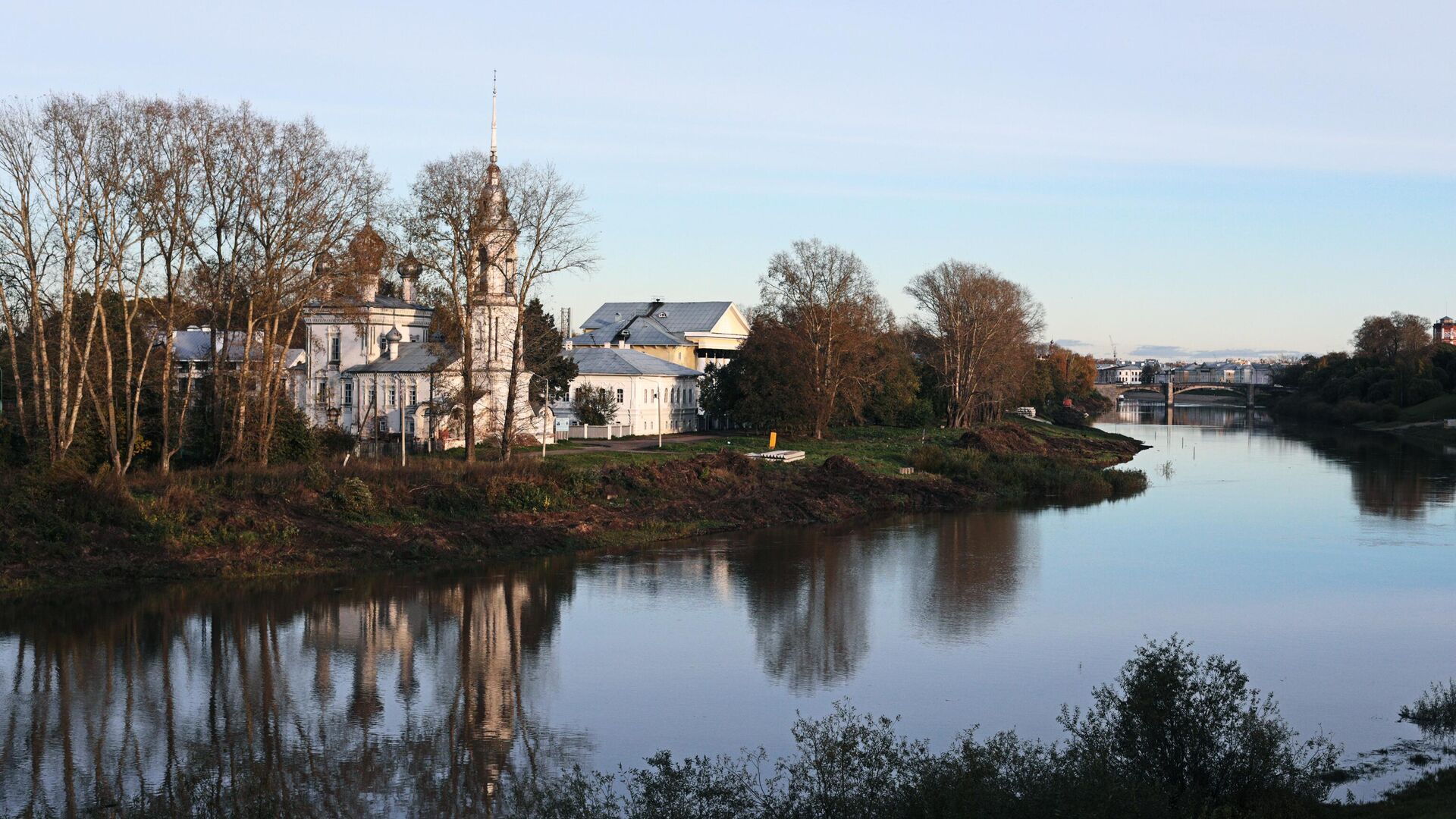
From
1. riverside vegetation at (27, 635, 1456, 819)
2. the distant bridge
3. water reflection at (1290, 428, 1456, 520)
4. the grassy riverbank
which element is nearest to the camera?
riverside vegetation at (27, 635, 1456, 819)

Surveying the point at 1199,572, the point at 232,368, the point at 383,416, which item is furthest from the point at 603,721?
the point at 383,416

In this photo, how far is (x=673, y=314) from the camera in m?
84.5

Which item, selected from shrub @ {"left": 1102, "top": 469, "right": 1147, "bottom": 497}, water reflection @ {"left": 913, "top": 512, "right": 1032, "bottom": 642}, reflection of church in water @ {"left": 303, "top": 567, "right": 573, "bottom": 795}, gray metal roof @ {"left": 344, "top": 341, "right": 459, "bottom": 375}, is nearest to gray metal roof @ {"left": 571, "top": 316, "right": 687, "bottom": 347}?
gray metal roof @ {"left": 344, "top": 341, "right": 459, "bottom": 375}

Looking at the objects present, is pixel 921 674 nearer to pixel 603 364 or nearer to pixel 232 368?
pixel 232 368

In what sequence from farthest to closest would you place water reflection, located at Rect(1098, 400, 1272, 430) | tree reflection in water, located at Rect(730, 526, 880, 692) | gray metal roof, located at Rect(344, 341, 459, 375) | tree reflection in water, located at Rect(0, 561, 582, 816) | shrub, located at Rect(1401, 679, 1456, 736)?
water reflection, located at Rect(1098, 400, 1272, 430) → gray metal roof, located at Rect(344, 341, 459, 375) → tree reflection in water, located at Rect(730, 526, 880, 692) → shrub, located at Rect(1401, 679, 1456, 736) → tree reflection in water, located at Rect(0, 561, 582, 816)

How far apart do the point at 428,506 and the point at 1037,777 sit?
21.9m

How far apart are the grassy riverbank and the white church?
3.08 m

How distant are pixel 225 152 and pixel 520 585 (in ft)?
44.3

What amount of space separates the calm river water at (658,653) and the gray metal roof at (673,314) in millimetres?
49290

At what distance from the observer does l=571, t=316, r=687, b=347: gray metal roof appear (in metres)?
77.0

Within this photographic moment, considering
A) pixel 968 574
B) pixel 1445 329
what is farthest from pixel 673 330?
pixel 1445 329

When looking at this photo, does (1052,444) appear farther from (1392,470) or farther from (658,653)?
(658,653)

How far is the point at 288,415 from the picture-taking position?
3462 cm

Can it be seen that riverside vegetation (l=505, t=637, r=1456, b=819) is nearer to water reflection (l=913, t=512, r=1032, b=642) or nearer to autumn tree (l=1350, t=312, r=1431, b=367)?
water reflection (l=913, t=512, r=1032, b=642)
